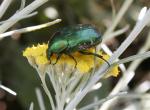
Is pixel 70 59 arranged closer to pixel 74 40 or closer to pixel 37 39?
pixel 74 40

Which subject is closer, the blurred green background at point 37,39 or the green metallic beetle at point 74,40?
the green metallic beetle at point 74,40

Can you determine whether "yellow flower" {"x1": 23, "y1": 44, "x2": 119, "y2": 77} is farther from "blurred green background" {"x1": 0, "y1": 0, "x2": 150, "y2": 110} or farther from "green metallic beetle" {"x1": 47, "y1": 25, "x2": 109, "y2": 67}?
"blurred green background" {"x1": 0, "y1": 0, "x2": 150, "y2": 110}

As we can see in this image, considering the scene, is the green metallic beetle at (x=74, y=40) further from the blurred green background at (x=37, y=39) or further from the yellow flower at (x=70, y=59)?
the blurred green background at (x=37, y=39)

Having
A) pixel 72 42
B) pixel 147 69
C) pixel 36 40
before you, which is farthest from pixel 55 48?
pixel 147 69

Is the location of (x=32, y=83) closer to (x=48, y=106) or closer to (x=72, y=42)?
(x=48, y=106)

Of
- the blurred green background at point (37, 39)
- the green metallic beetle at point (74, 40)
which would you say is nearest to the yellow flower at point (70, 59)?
the green metallic beetle at point (74, 40)
